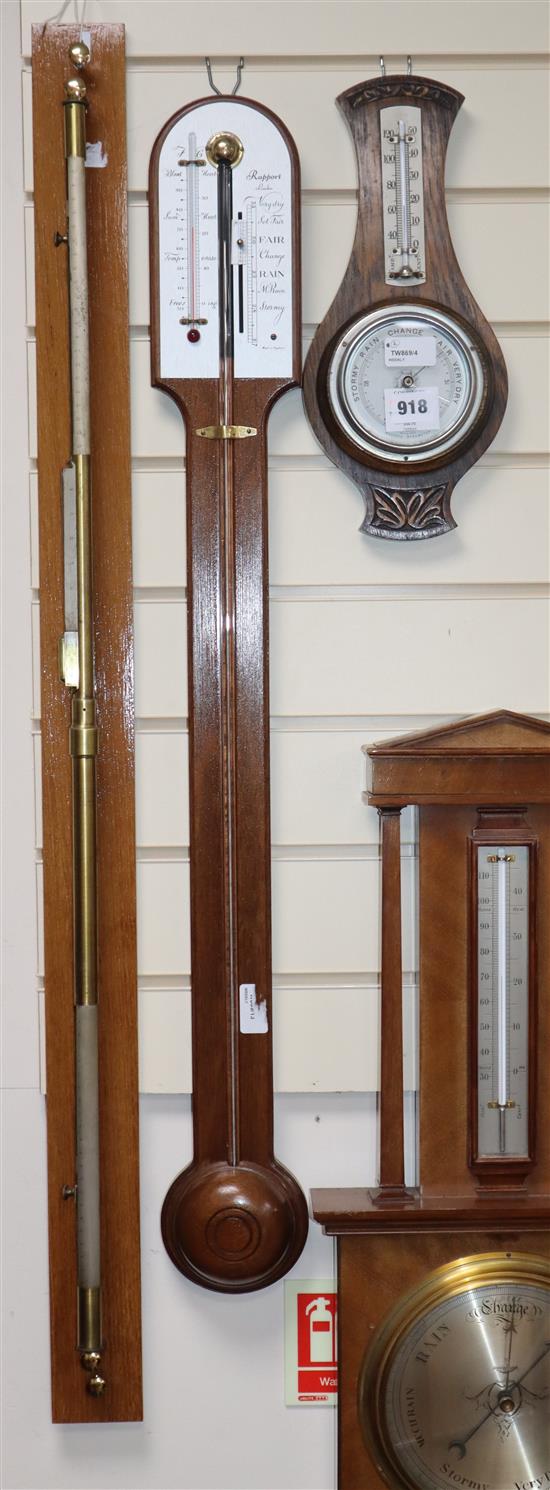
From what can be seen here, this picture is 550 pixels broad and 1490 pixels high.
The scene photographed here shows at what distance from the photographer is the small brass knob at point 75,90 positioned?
1.63m

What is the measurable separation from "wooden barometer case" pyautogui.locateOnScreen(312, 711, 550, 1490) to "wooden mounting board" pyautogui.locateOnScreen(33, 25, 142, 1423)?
1.05ft

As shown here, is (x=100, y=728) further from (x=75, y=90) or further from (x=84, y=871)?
(x=75, y=90)

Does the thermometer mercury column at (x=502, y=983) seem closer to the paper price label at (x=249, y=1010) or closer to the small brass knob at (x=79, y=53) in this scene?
the paper price label at (x=249, y=1010)

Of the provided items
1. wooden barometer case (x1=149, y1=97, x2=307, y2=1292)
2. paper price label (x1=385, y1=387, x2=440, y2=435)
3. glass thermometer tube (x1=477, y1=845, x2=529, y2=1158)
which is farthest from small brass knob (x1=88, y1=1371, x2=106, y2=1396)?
paper price label (x1=385, y1=387, x2=440, y2=435)

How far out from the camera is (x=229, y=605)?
1.69 metres

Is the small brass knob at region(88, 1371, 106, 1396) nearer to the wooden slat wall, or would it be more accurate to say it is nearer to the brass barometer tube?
the brass barometer tube

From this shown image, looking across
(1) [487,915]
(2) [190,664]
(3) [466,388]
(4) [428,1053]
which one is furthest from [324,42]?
(4) [428,1053]

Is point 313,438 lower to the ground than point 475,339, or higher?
lower

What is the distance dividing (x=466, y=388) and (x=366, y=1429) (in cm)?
141

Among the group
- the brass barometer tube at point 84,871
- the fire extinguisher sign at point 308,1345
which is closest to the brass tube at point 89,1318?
the brass barometer tube at point 84,871

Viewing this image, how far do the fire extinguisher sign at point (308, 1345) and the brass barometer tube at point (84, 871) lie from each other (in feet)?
0.90

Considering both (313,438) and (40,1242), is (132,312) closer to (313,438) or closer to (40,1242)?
(313,438)

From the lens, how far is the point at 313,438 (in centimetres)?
173

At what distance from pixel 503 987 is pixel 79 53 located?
4.46 feet
